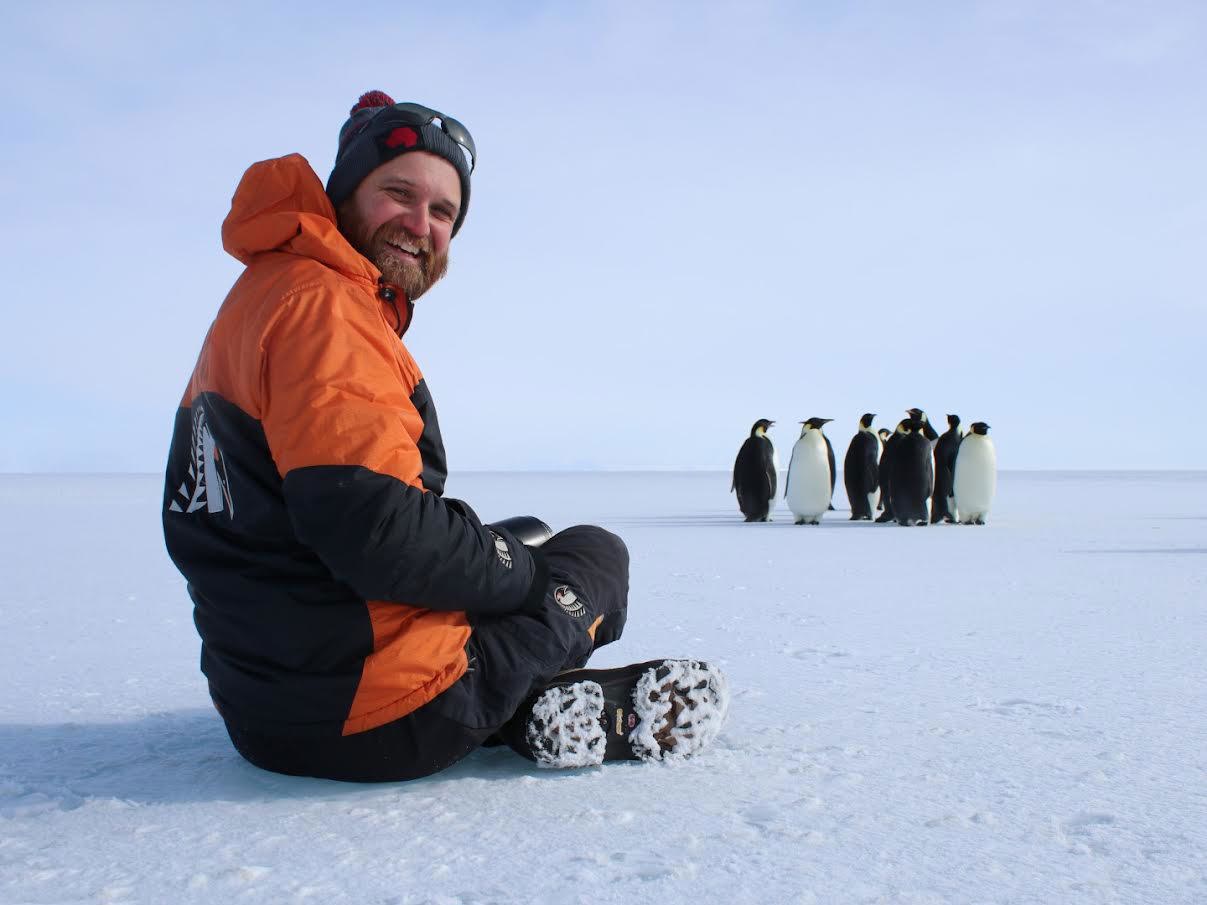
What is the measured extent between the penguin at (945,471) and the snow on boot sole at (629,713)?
10.7 m

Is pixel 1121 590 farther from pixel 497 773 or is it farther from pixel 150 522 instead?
pixel 150 522

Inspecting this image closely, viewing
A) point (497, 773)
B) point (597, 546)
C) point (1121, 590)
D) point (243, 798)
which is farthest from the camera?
point (1121, 590)

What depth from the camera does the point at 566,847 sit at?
150cm

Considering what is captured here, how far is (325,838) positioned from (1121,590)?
4298 millimetres

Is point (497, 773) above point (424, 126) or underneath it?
underneath

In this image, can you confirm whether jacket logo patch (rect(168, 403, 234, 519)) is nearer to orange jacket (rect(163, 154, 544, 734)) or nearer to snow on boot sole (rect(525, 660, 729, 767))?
orange jacket (rect(163, 154, 544, 734))

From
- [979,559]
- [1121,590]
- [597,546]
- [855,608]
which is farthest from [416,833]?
[979,559]

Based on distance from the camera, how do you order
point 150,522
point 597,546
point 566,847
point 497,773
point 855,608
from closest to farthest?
1. point 566,847
2. point 497,773
3. point 597,546
4. point 855,608
5. point 150,522

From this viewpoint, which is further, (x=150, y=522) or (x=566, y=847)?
(x=150, y=522)

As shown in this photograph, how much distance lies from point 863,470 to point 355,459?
11855 millimetres

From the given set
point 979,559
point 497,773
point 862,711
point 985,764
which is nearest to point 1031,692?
point 862,711

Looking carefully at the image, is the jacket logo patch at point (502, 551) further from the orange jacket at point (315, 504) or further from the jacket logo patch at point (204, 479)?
the jacket logo patch at point (204, 479)

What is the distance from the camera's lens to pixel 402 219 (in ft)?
6.23

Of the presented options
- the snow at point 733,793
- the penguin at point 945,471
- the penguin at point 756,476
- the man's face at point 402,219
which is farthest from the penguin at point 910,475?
the man's face at point 402,219
